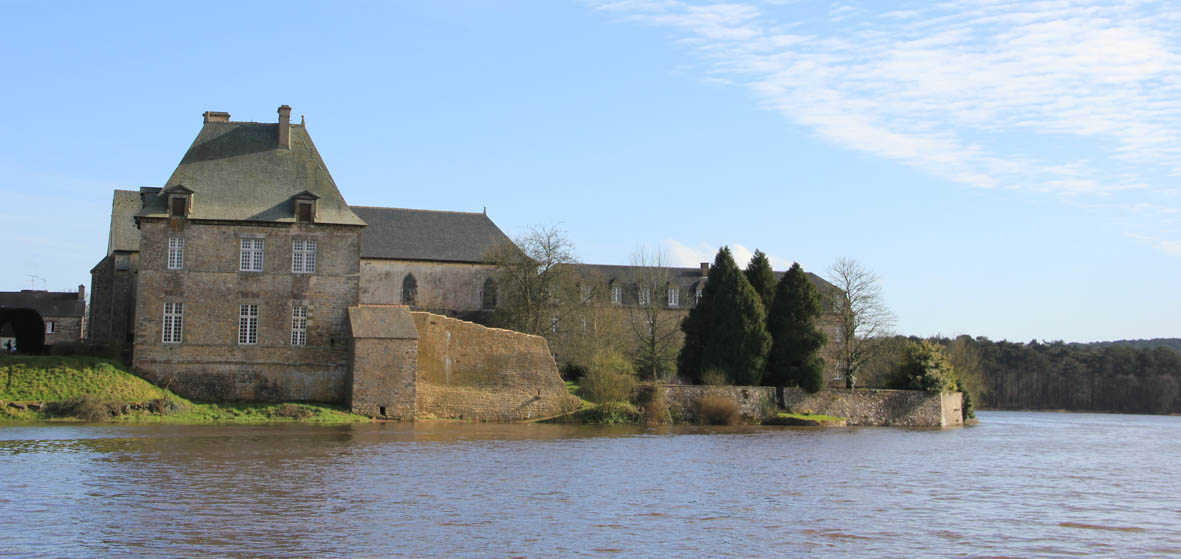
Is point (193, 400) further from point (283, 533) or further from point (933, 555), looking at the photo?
point (933, 555)

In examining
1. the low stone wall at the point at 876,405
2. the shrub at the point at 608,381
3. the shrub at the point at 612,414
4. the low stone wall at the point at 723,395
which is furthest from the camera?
the low stone wall at the point at 876,405

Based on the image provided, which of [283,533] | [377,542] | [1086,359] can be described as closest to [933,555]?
[377,542]

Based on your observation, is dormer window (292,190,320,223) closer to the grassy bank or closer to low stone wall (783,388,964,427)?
the grassy bank

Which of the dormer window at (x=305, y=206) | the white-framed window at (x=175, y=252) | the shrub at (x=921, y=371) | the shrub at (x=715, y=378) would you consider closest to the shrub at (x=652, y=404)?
the shrub at (x=715, y=378)

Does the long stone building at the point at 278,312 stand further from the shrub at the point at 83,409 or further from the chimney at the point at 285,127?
the shrub at the point at 83,409

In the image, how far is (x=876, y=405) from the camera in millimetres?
40719

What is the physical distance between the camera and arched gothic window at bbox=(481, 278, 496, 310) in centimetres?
4469

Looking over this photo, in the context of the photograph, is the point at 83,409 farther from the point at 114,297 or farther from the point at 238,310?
the point at 114,297

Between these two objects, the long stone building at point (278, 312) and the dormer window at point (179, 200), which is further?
the dormer window at point (179, 200)

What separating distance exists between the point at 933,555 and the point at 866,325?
3358 cm

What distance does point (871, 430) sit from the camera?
37.1 metres

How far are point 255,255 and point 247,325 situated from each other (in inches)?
92.0

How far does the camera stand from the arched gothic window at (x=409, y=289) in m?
45.6

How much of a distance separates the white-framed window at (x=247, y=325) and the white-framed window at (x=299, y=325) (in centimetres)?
118
